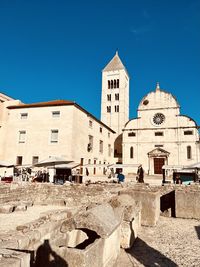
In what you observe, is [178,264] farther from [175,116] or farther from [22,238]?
[175,116]

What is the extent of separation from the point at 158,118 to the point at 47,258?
121 feet

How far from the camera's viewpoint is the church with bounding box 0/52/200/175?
100ft

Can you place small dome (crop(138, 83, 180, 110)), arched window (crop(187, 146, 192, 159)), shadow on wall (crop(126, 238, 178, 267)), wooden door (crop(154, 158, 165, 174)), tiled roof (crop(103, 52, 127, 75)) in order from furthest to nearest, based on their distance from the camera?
tiled roof (crop(103, 52, 127, 75)), small dome (crop(138, 83, 180, 110)), wooden door (crop(154, 158, 165, 174)), arched window (crop(187, 146, 192, 159)), shadow on wall (crop(126, 238, 178, 267))

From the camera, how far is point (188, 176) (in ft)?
75.0

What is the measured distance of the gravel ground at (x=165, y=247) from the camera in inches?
257

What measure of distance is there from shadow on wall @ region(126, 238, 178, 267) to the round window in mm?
32678

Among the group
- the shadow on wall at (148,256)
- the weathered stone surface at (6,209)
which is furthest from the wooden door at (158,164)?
the shadow on wall at (148,256)

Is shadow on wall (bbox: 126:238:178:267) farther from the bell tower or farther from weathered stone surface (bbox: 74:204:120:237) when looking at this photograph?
the bell tower

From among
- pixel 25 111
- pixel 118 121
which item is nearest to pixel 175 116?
pixel 118 121

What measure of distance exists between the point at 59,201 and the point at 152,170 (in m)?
24.6

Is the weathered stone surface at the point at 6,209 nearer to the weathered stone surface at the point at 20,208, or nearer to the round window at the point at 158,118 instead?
the weathered stone surface at the point at 20,208

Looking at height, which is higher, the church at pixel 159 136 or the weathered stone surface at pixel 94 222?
the church at pixel 159 136

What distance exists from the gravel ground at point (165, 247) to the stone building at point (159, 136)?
27.1 metres

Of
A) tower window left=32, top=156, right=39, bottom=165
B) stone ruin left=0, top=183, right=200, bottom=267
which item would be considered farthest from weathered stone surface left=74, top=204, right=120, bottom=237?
tower window left=32, top=156, right=39, bottom=165
